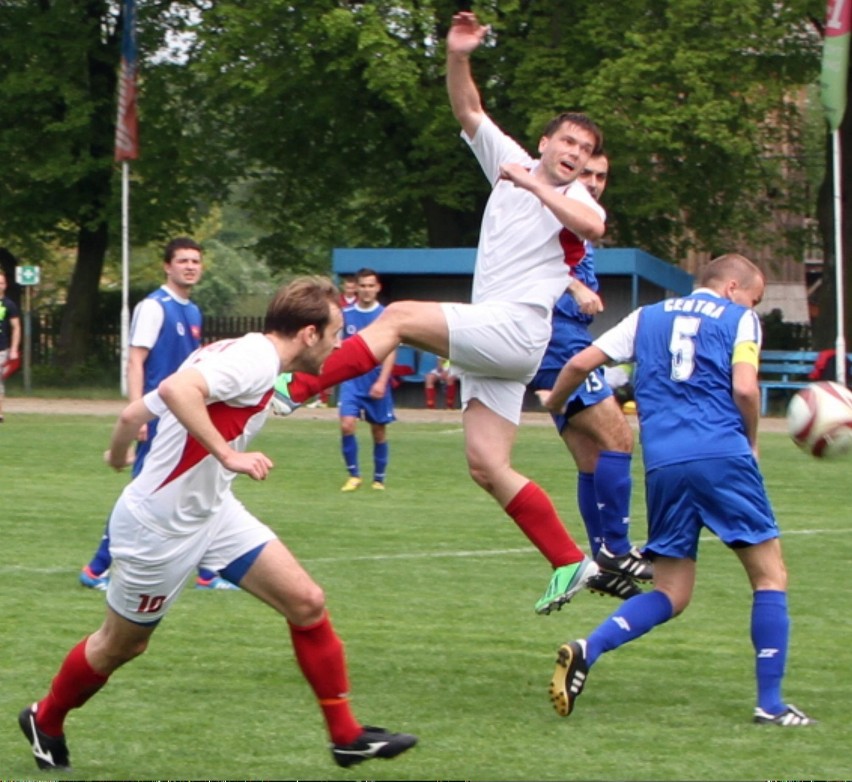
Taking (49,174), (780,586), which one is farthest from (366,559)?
(49,174)

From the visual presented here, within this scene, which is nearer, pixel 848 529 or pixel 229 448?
pixel 229 448

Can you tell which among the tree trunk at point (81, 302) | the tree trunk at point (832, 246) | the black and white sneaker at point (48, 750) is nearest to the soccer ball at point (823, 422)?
the black and white sneaker at point (48, 750)

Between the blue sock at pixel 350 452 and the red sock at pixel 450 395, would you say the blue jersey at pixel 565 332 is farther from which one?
the red sock at pixel 450 395

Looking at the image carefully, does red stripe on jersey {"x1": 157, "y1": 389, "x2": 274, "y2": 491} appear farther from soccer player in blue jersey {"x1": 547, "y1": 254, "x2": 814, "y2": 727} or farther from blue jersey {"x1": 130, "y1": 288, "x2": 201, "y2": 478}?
blue jersey {"x1": 130, "y1": 288, "x2": 201, "y2": 478}

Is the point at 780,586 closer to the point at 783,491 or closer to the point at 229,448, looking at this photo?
the point at 229,448

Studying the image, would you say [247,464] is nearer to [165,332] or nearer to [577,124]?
[577,124]

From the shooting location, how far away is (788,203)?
37125 mm

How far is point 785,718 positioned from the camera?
614 centimetres

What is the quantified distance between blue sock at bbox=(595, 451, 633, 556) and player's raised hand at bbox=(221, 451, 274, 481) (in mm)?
3310

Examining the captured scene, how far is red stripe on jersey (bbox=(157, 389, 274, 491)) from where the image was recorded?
5.40 m

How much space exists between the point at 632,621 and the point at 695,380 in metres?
0.95

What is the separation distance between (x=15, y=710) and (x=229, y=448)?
5.98 feet

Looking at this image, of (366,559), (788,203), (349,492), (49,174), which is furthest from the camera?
(788,203)

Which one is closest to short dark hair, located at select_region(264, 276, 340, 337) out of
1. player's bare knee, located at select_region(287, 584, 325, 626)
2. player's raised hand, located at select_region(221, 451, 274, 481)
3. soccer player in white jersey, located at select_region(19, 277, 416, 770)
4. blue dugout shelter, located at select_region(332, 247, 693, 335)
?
soccer player in white jersey, located at select_region(19, 277, 416, 770)
